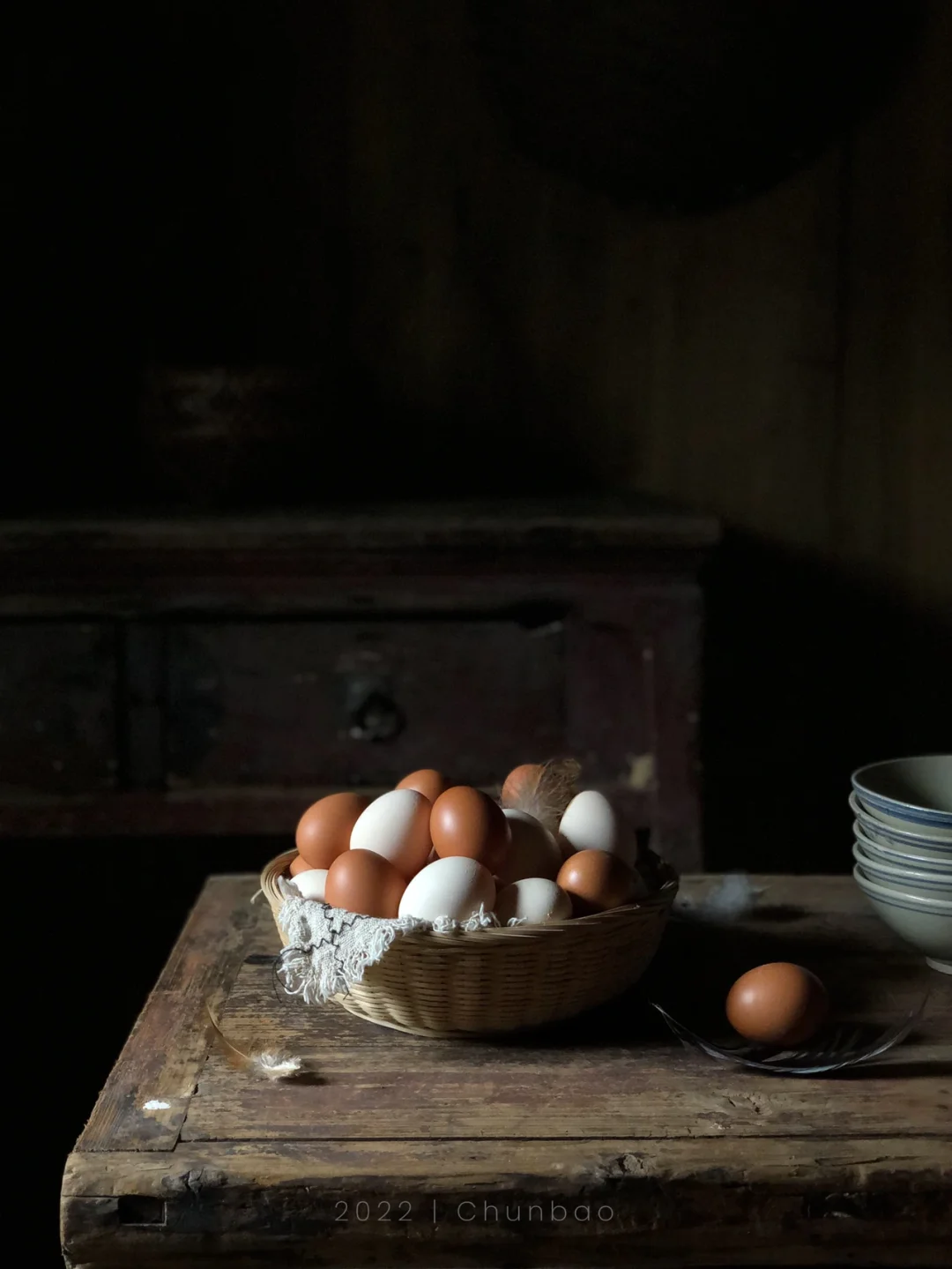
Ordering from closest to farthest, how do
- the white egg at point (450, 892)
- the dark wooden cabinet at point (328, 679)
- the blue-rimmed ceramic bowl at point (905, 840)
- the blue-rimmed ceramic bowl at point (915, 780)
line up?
the white egg at point (450, 892) → the blue-rimmed ceramic bowl at point (905, 840) → the blue-rimmed ceramic bowl at point (915, 780) → the dark wooden cabinet at point (328, 679)

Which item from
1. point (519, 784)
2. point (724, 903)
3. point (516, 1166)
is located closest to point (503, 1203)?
point (516, 1166)

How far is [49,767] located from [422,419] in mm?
744

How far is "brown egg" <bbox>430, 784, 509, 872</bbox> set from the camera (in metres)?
0.88

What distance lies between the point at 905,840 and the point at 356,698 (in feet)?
2.34

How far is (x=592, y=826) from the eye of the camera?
3.16ft

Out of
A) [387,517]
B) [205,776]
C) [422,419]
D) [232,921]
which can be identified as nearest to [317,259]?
[422,419]

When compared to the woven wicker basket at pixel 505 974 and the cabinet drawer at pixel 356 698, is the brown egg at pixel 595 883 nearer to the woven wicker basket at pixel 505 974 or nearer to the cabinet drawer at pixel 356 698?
the woven wicker basket at pixel 505 974

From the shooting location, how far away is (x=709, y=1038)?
0.88m

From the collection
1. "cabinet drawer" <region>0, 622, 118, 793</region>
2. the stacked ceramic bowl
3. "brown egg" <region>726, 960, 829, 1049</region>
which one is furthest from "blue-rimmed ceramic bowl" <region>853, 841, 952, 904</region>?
"cabinet drawer" <region>0, 622, 118, 793</region>

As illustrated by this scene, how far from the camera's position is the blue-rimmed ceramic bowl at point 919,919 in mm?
950

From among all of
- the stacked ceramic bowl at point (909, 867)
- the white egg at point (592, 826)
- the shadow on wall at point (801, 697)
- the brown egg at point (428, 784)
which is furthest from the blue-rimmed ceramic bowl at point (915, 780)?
the shadow on wall at point (801, 697)

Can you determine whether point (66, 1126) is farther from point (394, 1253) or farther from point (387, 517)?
point (394, 1253)

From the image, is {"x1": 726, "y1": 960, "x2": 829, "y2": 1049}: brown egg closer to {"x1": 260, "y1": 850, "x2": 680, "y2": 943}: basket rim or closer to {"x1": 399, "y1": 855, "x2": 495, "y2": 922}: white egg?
{"x1": 260, "y1": 850, "x2": 680, "y2": 943}: basket rim

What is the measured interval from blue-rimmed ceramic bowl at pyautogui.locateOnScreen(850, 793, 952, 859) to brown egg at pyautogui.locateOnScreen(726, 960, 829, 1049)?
0.45 feet
